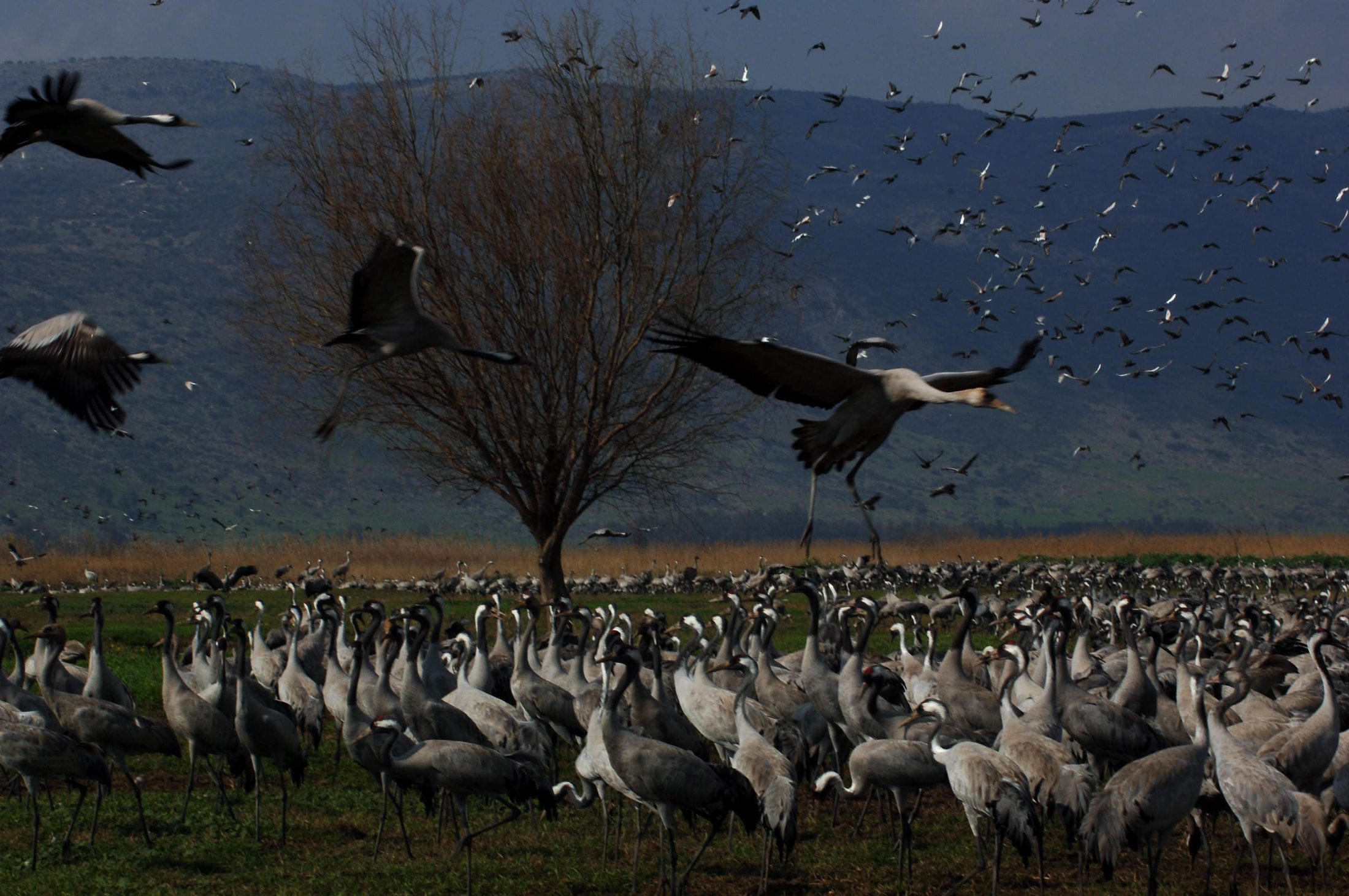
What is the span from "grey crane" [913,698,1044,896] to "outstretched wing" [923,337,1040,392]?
2.36m

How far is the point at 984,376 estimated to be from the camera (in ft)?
29.3

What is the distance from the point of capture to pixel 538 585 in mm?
29906

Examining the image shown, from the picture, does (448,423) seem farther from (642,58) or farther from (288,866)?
(288,866)

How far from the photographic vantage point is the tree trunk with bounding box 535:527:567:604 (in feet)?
88.2

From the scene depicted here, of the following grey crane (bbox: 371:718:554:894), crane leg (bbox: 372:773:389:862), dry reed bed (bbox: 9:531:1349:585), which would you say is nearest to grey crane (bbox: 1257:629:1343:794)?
grey crane (bbox: 371:718:554:894)

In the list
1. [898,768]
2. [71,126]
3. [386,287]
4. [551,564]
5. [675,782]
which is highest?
[71,126]

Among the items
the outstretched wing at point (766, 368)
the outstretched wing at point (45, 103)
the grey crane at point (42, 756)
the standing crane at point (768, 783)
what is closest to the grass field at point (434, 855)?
the standing crane at point (768, 783)

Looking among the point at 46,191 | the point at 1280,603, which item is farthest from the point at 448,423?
the point at 46,191

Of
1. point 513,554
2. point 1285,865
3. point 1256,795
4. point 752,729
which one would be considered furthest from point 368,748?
point 513,554

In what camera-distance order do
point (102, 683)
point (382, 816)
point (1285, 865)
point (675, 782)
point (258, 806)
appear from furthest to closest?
point (102, 683)
point (258, 806)
point (382, 816)
point (675, 782)
point (1285, 865)

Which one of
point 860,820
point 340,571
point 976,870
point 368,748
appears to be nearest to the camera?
point 976,870

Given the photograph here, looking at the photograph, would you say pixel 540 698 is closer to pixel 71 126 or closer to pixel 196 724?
pixel 196 724

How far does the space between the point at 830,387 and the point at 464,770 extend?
368 centimetres

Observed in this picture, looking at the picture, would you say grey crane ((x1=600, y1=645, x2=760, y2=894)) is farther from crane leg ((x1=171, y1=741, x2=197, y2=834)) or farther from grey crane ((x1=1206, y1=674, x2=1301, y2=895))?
crane leg ((x1=171, y1=741, x2=197, y2=834))
